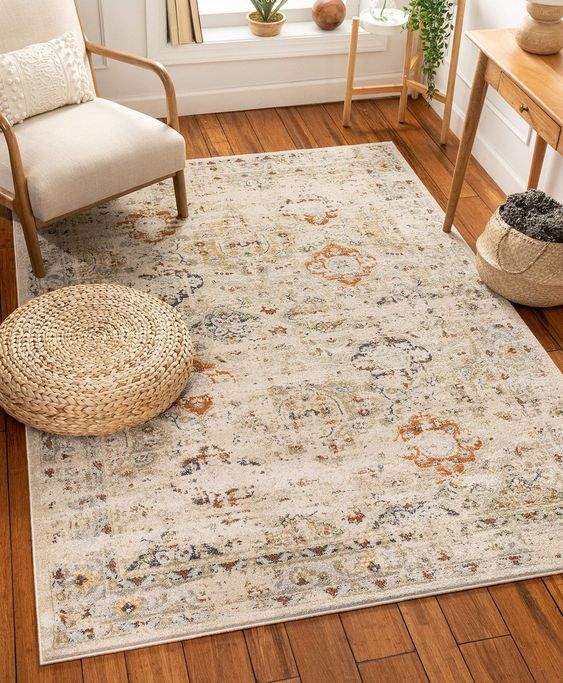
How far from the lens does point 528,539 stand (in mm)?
2346

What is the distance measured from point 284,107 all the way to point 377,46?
21.1 inches

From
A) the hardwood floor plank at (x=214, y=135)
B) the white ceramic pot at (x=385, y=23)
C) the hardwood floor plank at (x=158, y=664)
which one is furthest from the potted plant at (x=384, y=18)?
the hardwood floor plank at (x=158, y=664)

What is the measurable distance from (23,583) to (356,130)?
8.99 feet

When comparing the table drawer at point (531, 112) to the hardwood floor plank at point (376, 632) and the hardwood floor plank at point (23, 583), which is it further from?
the hardwood floor plank at point (23, 583)

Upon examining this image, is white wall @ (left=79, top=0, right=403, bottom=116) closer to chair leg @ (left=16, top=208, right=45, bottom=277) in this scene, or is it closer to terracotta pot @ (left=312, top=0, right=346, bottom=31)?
terracotta pot @ (left=312, top=0, right=346, bottom=31)

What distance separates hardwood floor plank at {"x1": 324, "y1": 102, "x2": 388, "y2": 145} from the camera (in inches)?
162

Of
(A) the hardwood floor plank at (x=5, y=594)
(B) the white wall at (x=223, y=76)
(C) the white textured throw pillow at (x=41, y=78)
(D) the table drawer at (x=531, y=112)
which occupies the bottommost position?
(A) the hardwood floor plank at (x=5, y=594)

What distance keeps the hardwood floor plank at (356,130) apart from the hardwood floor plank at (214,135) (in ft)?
1.82

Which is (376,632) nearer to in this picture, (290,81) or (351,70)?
(351,70)

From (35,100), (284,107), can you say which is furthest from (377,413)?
(284,107)

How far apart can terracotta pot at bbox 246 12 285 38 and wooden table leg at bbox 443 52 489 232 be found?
49.9 inches

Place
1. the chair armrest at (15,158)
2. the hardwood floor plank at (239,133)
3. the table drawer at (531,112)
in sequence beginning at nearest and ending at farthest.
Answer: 1. the table drawer at (531,112)
2. the chair armrest at (15,158)
3. the hardwood floor plank at (239,133)

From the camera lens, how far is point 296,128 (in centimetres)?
419

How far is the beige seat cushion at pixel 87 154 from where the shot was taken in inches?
116
